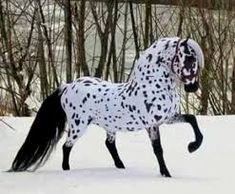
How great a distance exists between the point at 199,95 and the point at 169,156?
3.60 m

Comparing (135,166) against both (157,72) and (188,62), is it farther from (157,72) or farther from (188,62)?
(188,62)

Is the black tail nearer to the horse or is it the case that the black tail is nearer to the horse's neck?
the horse

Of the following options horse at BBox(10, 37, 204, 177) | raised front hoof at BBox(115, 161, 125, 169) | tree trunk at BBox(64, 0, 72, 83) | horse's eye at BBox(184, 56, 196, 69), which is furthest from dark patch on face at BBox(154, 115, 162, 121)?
tree trunk at BBox(64, 0, 72, 83)

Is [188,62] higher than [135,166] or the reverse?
higher

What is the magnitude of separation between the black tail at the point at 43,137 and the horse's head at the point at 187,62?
1.83 feet

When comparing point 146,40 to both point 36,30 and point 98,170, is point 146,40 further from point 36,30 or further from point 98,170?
point 98,170

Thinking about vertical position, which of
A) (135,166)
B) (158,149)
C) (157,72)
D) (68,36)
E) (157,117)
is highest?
(68,36)

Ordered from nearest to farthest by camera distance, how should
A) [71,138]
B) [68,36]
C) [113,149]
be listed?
[71,138], [113,149], [68,36]

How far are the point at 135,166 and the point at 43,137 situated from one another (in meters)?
0.46

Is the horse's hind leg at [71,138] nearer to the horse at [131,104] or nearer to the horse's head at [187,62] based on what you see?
the horse at [131,104]

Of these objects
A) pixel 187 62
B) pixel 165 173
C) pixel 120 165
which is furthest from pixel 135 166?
pixel 187 62

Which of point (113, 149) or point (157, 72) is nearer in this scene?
point (157, 72)

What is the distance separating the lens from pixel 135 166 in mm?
3037

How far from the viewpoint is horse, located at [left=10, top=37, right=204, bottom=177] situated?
2.70 metres
